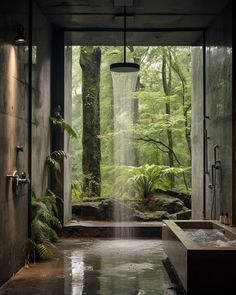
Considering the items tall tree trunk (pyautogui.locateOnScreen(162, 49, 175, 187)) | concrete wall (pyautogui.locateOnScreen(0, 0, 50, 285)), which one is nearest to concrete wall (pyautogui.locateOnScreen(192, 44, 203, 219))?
concrete wall (pyautogui.locateOnScreen(0, 0, 50, 285))

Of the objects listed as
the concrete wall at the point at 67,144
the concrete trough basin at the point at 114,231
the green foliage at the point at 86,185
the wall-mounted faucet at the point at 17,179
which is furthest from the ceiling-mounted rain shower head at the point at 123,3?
the green foliage at the point at 86,185

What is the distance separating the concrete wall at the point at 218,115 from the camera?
22.8 feet

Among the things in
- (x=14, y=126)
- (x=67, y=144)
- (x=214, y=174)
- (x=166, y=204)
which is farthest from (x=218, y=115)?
(x=166, y=204)

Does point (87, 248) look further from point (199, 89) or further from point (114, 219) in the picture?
point (199, 89)

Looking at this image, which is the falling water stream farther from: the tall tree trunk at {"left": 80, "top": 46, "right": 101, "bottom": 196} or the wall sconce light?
the wall sconce light

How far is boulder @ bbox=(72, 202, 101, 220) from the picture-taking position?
416 inches

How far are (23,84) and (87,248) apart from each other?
2866 mm

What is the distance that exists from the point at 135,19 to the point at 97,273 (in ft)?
14.1

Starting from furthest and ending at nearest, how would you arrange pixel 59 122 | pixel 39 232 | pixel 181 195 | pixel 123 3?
pixel 181 195, pixel 59 122, pixel 123 3, pixel 39 232

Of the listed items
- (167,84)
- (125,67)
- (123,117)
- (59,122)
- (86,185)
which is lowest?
(86,185)

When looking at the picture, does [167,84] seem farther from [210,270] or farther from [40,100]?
[210,270]

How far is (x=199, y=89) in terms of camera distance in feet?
30.6

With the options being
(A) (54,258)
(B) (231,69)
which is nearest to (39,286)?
(A) (54,258)

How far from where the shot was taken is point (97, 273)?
5.94m
